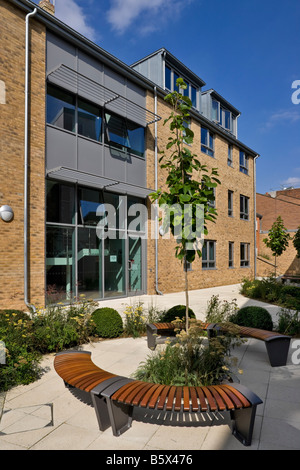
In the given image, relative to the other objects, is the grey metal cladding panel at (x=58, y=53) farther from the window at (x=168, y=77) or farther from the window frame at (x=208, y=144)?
the window frame at (x=208, y=144)

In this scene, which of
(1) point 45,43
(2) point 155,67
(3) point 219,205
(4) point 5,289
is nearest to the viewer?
(4) point 5,289

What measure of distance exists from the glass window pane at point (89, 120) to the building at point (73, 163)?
0.12 ft

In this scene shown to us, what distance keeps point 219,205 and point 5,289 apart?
13704 mm

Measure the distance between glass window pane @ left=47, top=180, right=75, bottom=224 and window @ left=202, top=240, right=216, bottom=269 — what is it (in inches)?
353

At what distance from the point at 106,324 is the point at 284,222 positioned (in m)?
31.1

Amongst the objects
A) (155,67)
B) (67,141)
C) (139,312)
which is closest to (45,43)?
(67,141)

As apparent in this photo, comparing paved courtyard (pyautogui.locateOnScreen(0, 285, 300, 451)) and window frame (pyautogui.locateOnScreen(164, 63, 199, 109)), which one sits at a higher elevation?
window frame (pyautogui.locateOnScreen(164, 63, 199, 109))

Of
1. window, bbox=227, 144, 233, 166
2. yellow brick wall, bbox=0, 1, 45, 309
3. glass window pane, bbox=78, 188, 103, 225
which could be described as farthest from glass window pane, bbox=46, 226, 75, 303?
window, bbox=227, 144, 233, 166

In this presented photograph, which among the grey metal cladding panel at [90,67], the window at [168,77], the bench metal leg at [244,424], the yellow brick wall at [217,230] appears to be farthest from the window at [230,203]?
the bench metal leg at [244,424]

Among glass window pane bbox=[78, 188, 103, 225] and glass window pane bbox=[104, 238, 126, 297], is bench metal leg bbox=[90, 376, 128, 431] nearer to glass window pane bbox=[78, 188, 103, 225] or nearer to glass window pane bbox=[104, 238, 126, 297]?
glass window pane bbox=[78, 188, 103, 225]

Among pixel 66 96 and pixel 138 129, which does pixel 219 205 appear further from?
pixel 66 96

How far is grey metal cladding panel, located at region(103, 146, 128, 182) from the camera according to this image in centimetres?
1195

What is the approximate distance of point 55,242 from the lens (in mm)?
10273

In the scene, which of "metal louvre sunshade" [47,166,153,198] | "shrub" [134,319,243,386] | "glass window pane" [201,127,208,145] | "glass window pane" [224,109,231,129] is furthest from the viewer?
"glass window pane" [224,109,231,129]
